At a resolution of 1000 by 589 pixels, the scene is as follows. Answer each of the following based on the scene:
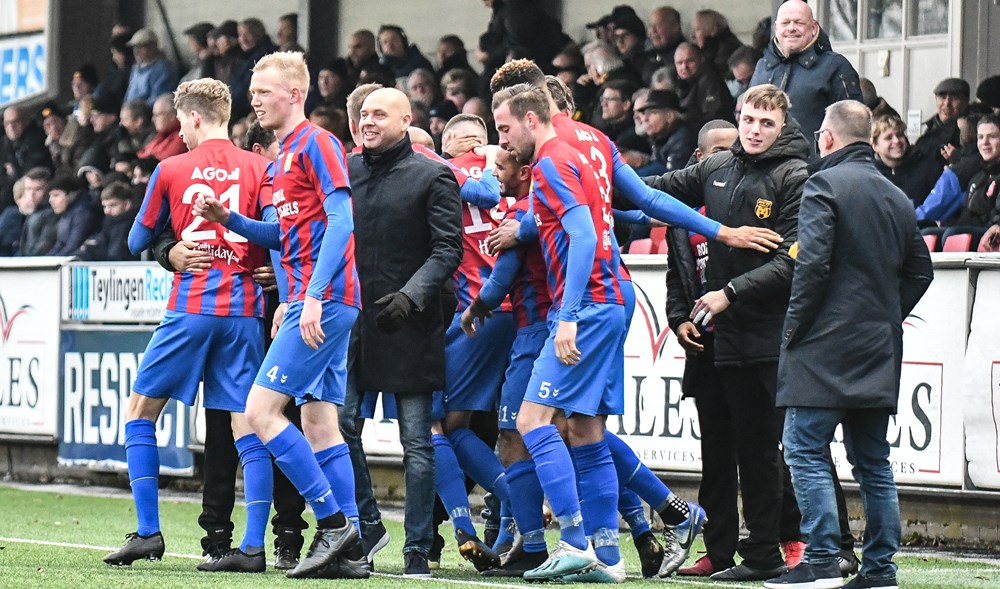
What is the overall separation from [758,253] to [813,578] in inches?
59.3

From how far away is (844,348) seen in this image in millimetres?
7473

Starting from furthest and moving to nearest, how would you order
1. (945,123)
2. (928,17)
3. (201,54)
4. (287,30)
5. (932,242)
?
1. (201,54)
2. (287,30)
3. (928,17)
4. (945,123)
5. (932,242)

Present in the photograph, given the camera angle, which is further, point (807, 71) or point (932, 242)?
point (932, 242)

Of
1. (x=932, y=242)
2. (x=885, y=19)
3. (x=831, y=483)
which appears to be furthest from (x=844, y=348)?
(x=885, y=19)

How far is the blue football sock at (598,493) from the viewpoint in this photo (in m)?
8.04

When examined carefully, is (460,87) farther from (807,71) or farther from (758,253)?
(758,253)

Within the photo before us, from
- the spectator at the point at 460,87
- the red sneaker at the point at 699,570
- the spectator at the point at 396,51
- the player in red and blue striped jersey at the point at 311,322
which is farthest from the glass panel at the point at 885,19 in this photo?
the player in red and blue striped jersey at the point at 311,322

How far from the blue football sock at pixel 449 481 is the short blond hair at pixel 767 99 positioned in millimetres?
2166

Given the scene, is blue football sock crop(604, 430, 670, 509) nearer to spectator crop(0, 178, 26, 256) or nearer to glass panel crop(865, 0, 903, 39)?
glass panel crop(865, 0, 903, 39)

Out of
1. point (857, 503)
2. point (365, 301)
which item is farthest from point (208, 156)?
point (857, 503)

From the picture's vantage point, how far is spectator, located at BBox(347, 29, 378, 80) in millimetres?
18688

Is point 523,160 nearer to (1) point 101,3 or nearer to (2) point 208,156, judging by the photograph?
(2) point 208,156

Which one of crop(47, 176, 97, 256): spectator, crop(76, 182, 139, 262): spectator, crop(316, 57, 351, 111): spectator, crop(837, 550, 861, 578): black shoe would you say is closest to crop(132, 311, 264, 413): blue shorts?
crop(837, 550, 861, 578): black shoe

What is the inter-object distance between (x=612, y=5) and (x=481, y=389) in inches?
407
